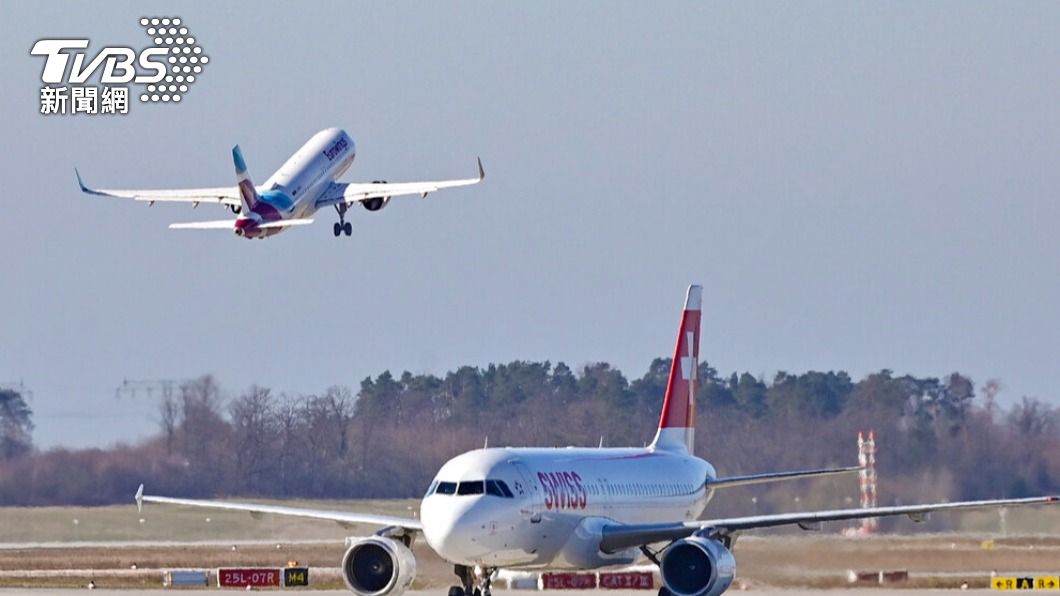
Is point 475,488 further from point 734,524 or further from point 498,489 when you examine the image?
point 734,524

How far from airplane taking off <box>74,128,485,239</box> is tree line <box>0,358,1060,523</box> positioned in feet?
27.9

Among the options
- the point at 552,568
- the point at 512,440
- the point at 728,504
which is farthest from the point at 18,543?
the point at 552,568

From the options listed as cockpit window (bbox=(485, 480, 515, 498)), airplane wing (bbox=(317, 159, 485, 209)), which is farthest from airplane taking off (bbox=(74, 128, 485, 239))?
cockpit window (bbox=(485, 480, 515, 498))

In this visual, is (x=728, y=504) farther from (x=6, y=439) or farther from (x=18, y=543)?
(x=6, y=439)

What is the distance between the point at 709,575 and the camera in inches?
1617

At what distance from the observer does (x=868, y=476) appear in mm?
68938

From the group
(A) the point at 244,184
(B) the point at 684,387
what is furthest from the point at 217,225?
(B) the point at 684,387

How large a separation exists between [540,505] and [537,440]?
3320 cm

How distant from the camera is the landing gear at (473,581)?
139ft

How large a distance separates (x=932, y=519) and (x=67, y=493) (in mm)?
28922

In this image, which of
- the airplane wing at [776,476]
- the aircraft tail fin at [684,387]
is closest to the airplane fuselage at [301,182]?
the aircraft tail fin at [684,387]

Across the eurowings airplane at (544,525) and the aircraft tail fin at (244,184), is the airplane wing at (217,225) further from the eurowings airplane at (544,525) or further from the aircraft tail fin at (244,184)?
the eurowings airplane at (544,525)

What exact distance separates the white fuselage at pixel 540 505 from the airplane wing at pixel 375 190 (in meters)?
23.7

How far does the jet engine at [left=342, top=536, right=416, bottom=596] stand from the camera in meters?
42.0
